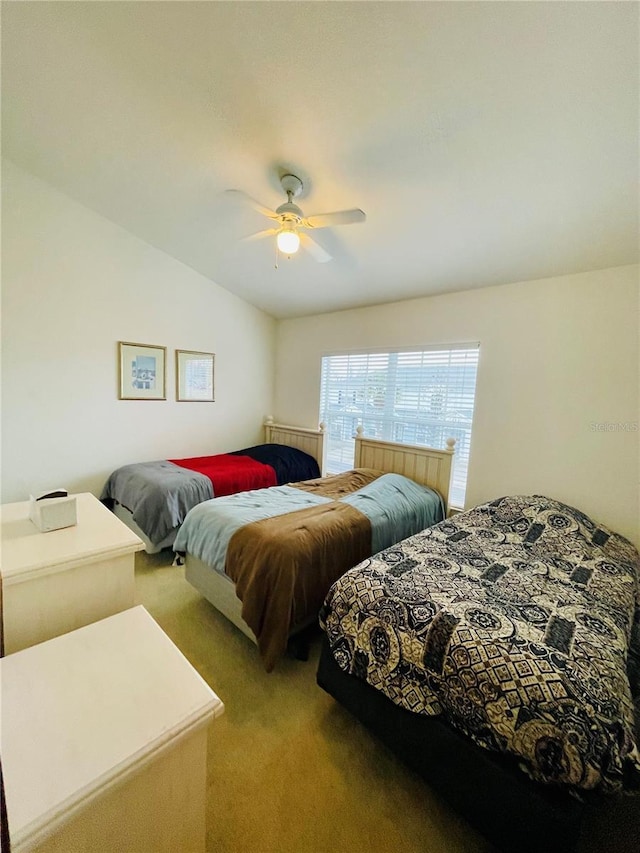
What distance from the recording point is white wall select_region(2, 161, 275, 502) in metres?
2.83

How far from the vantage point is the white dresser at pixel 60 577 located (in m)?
0.95

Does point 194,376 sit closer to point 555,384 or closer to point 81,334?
point 81,334

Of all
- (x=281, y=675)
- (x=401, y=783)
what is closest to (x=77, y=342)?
(x=281, y=675)

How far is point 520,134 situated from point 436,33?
592 mm

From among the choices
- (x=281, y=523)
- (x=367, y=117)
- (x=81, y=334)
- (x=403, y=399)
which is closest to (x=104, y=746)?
(x=281, y=523)

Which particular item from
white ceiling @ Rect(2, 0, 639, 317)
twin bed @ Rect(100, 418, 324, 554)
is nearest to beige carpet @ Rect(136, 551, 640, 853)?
twin bed @ Rect(100, 418, 324, 554)

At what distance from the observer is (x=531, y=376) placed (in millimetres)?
2635

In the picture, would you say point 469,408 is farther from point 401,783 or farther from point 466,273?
point 401,783

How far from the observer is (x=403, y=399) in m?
3.45

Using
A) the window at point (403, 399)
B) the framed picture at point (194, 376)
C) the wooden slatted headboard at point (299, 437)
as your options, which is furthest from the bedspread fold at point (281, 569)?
the framed picture at point (194, 376)

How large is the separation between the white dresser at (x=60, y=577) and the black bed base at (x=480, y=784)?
104cm

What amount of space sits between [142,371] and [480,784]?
3.84 metres

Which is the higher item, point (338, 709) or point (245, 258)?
point (245, 258)

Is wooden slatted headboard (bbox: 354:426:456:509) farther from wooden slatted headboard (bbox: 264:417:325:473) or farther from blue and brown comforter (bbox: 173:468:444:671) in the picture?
wooden slatted headboard (bbox: 264:417:325:473)
